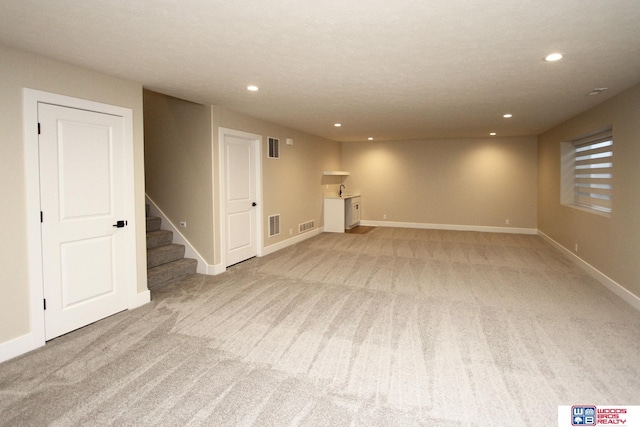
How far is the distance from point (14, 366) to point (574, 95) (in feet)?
20.8

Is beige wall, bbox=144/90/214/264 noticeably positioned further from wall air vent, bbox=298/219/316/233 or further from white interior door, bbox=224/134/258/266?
wall air vent, bbox=298/219/316/233

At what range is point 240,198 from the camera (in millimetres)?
5836

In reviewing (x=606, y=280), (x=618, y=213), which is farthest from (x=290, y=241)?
(x=618, y=213)

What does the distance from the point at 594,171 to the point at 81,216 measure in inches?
273

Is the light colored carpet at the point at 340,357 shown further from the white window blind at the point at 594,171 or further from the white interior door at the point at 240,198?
the white window blind at the point at 594,171

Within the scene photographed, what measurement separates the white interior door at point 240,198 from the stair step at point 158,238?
0.87 meters

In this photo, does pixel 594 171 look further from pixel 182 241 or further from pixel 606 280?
pixel 182 241

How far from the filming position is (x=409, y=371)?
2584 millimetres

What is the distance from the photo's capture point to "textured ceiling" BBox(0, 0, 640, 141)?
7.24 feet

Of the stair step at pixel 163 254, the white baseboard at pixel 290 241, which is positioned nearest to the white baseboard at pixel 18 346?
the stair step at pixel 163 254

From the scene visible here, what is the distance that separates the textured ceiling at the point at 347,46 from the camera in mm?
2207

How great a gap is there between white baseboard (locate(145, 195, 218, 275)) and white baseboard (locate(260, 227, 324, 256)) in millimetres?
1285

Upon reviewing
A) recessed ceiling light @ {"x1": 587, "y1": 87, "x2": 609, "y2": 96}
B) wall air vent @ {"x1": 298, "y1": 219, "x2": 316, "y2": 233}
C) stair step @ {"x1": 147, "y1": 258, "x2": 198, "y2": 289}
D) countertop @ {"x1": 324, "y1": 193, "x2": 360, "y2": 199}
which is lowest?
stair step @ {"x1": 147, "y1": 258, "x2": 198, "y2": 289}

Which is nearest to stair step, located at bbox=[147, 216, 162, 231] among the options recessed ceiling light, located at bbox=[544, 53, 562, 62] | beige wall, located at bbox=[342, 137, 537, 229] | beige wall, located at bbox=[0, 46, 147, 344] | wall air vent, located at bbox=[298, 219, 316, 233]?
beige wall, located at bbox=[0, 46, 147, 344]
